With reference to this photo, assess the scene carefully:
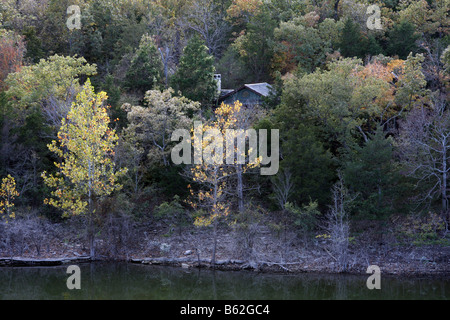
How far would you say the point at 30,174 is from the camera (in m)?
25.0

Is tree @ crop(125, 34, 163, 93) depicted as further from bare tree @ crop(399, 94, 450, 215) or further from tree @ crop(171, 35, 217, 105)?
bare tree @ crop(399, 94, 450, 215)

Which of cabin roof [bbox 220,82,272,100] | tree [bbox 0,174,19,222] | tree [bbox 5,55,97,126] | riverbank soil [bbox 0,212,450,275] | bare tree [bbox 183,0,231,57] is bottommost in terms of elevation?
riverbank soil [bbox 0,212,450,275]

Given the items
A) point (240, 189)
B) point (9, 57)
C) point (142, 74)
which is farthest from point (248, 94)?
point (9, 57)

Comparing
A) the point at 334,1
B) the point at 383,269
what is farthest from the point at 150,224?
the point at 334,1

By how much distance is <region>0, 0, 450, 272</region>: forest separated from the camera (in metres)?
21.8

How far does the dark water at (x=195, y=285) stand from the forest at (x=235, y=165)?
1087 millimetres

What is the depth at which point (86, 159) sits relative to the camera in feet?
70.2

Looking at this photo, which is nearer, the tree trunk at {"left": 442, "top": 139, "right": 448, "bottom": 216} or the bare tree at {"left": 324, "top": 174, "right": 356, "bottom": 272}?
the bare tree at {"left": 324, "top": 174, "right": 356, "bottom": 272}

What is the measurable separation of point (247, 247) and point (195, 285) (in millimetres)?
3006

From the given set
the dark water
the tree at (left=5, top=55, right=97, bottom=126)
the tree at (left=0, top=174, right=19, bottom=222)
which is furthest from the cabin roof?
the tree at (left=0, top=174, right=19, bottom=222)

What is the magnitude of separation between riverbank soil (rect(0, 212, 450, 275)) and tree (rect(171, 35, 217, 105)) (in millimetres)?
10020

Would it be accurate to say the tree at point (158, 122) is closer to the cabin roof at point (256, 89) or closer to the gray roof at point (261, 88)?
the cabin roof at point (256, 89)

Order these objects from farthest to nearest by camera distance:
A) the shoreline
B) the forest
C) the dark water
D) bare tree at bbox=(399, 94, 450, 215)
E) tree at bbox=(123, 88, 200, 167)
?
tree at bbox=(123, 88, 200, 167), bare tree at bbox=(399, 94, 450, 215), the forest, the shoreline, the dark water

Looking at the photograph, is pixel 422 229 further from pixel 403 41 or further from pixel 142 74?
pixel 142 74
